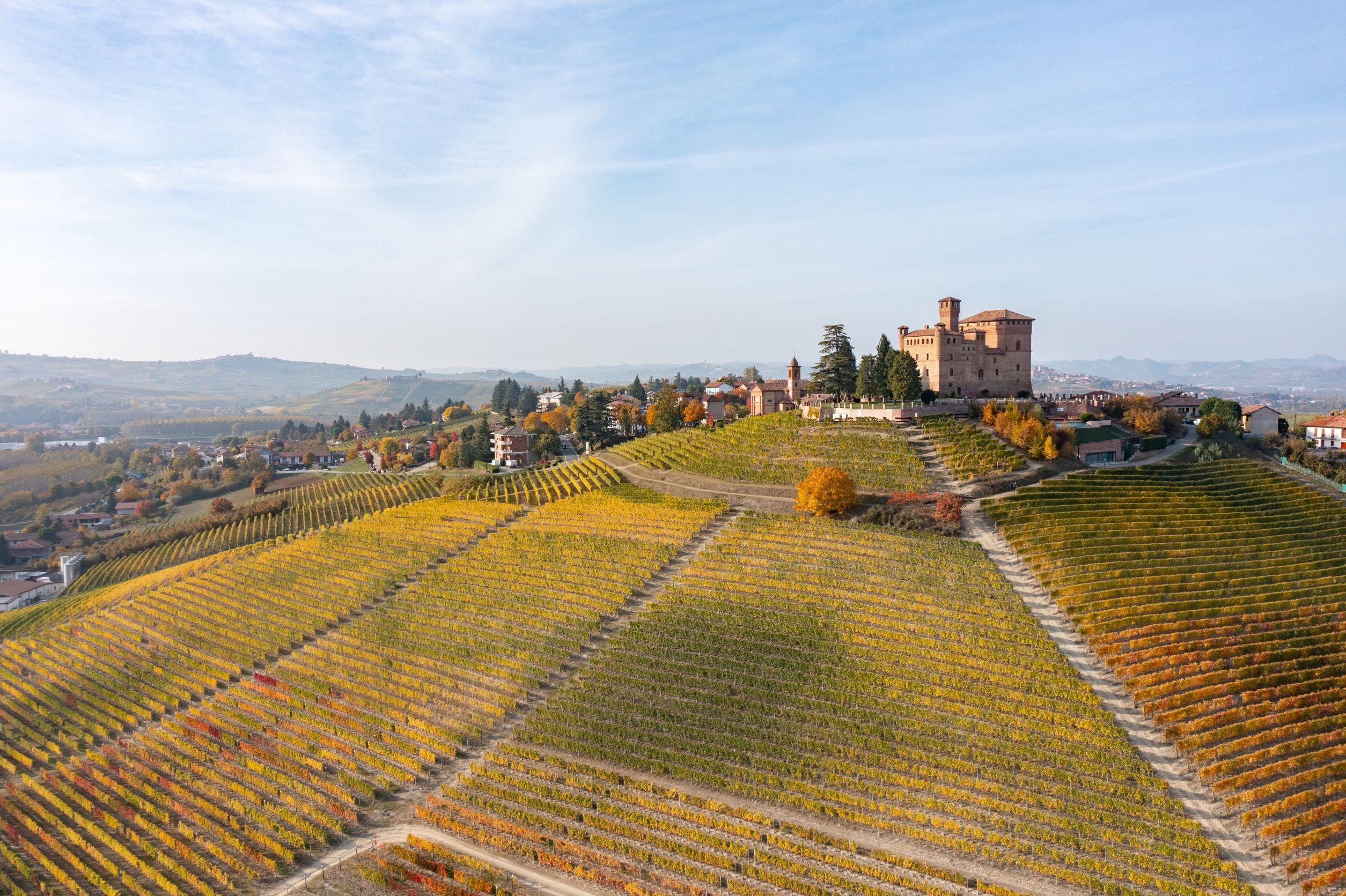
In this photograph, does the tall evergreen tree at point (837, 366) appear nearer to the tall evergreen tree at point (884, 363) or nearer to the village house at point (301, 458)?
the tall evergreen tree at point (884, 363)

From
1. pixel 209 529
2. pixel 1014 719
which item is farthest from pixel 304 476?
pixel 1014 719

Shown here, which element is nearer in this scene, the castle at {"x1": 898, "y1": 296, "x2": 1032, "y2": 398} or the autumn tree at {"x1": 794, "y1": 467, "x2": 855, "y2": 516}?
the autumn tree at {"x1": 794, "y1": 467, "x2": 855, "y2": 516}

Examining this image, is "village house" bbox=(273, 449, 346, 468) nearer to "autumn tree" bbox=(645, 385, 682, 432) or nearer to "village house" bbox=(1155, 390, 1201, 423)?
"autumn tree" bbox=(645, 385, 682, 432)

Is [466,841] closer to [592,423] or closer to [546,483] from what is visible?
[546,483]

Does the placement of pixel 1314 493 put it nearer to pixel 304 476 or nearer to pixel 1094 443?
pixel 1094 443

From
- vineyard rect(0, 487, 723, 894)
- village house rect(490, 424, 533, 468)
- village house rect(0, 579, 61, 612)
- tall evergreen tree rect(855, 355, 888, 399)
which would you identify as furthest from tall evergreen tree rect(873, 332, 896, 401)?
village house rect(0, 579, 61, 612)

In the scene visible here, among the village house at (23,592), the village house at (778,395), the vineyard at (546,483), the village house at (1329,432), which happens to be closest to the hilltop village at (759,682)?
the vineyard at (546,483)
